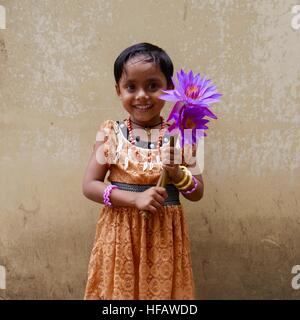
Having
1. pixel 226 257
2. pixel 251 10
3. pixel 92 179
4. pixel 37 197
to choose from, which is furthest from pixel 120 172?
pixel 251 10

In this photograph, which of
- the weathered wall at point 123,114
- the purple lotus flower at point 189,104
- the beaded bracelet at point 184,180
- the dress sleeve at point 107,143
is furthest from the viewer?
the weathered wall at point 123,114

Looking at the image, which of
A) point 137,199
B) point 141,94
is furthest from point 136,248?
point 141,94

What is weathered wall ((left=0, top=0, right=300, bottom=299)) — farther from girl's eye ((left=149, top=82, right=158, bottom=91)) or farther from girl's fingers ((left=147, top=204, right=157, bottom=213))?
girl's fingers ((left=147, top=204, right=157, bottom=213))

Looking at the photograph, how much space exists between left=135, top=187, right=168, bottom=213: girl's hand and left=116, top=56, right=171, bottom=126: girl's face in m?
0.35

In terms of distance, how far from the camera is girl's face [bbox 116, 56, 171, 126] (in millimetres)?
2283

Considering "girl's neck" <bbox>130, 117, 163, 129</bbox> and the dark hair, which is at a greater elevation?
the dark hair

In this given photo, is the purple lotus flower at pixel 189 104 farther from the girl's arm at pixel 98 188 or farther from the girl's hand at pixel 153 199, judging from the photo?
the girl's arm at pixel 98 188

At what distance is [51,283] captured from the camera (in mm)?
3023

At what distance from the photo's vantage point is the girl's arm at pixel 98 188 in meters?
2.25

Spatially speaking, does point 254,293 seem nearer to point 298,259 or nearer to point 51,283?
point 298,259

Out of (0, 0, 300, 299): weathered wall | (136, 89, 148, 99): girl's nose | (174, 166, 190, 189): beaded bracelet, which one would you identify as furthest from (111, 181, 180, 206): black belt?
(0, 0, 300, 299): weathered wall

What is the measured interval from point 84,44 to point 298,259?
5.43ft

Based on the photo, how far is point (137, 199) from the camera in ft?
7.23

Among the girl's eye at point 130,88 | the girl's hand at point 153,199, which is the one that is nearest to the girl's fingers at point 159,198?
the girl's hand at point 153,199
